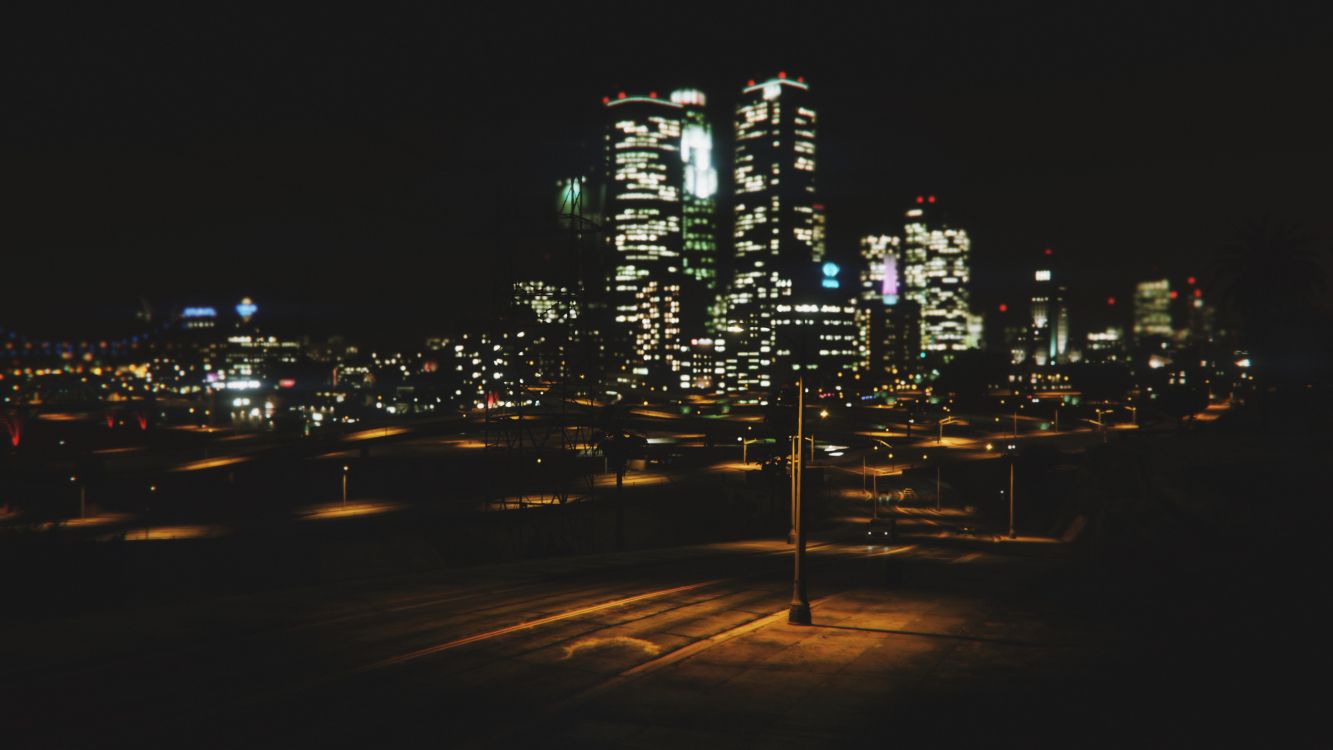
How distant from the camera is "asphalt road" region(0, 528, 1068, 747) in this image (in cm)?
1769

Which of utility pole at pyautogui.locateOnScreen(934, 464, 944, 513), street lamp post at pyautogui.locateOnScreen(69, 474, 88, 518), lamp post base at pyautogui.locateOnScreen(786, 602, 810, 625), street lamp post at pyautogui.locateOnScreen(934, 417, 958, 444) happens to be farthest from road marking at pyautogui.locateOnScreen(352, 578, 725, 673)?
street lamp post at pyautogui.locateOnScreen(934, 417, 958, 444)

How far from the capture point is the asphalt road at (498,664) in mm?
17688

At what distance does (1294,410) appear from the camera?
3401 inches

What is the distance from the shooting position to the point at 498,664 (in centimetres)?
2272

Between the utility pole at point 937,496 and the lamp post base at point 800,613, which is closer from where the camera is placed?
the lamp post base at point 800,613

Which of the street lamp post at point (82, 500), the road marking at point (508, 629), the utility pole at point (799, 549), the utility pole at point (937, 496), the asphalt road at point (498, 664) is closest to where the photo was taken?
the asphalt road at point (498, 664)

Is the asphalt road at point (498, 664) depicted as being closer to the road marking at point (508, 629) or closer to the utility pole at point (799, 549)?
the road marking at point (508, 629)

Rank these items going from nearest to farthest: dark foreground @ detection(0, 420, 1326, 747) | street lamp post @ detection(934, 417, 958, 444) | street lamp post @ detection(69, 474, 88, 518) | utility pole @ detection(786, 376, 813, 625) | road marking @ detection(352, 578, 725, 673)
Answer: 1. dark foreground @ detection(0, 420, 1326, 747)
2. road marking @ detection(352, 578, 725, 673)
3. utility pole @ detection(786, 376, 813, 625)
4. street lamp post @ detection(69, 474, 88, 518)
5. street lamp post @ detection(934, 417, 958, 444)

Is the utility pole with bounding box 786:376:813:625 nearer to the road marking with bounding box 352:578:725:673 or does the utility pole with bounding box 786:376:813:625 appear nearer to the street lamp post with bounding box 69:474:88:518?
the road marking with bounding box 352:578:725:673

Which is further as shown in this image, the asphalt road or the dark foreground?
the dark foreground

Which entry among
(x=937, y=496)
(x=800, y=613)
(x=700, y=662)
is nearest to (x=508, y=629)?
(x=700, y=662)

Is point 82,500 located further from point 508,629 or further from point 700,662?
point 700,662

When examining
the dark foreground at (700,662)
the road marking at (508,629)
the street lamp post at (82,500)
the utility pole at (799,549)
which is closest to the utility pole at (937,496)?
the dark foreground at (700,662)

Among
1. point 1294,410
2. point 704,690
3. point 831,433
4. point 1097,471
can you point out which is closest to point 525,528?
point 704,690
